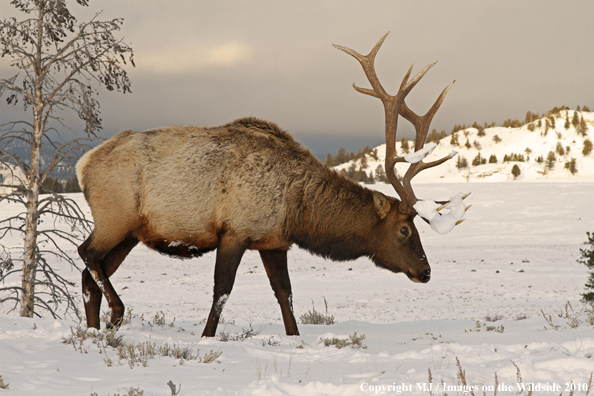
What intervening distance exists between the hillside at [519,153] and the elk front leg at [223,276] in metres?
50.8

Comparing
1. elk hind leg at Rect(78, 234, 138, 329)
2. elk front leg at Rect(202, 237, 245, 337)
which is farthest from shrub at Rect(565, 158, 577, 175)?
elk hind leg at Rect(78, 234, 138, 329)

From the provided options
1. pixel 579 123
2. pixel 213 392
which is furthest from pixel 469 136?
pixel 213 392

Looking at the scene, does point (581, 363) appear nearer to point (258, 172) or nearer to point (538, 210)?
point (258, 172)

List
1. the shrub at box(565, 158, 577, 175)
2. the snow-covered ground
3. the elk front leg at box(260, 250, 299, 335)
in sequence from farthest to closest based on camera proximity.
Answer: the shrub at box(565, 158, 577, 175) → the elk front leg at box(260, 250, 299, 335) → the snow-covered ground

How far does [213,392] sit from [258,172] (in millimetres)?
3173

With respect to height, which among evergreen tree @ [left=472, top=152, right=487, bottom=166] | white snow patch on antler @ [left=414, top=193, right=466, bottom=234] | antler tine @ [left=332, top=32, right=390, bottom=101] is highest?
evergreen tree @ [left=472, top=152, right=487, bottom=166]

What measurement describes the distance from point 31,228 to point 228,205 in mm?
5472

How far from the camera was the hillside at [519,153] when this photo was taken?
54875 mm

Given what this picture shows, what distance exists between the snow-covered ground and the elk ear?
149 centimetres

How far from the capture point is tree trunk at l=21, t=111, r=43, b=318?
9305 millimetres

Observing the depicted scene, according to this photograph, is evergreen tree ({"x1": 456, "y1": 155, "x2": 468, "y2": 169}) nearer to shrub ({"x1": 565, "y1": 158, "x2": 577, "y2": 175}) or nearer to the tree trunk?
shrub ({"x1": 565, "y1": 158, "x2": 577, "y2": 175})

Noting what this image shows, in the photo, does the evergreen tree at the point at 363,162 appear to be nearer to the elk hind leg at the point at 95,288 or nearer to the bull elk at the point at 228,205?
the bull elk at the point at 228,205

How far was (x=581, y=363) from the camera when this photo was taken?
3801 millimetres

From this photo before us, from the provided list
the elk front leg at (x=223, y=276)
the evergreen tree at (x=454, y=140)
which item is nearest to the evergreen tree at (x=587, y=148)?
the evergreen tree at (x=454, y=140)
